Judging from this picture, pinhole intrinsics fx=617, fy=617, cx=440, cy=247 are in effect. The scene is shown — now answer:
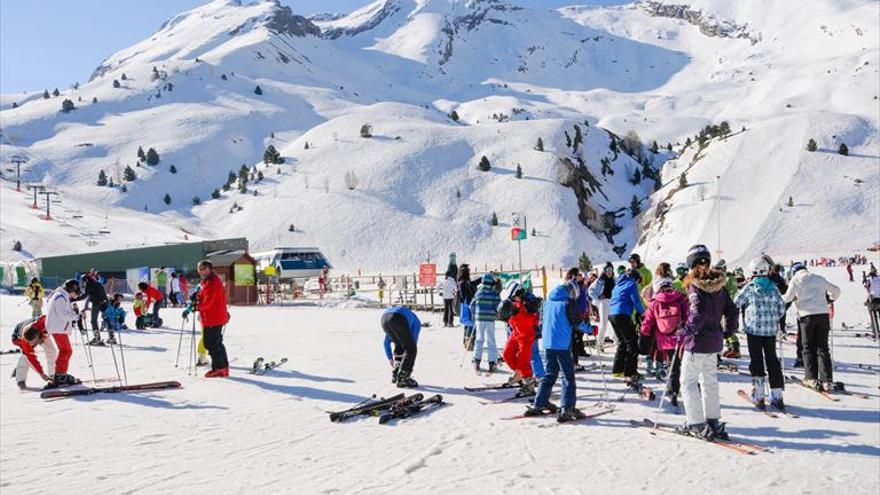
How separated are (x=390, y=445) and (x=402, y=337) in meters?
3.22

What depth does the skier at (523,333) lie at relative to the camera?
8.77 meters

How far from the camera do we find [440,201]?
7938 centimetres

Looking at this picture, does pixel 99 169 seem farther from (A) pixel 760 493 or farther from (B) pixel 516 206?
(A) pixel 760 493

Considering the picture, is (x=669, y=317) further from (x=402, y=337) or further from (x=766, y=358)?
(x=402, y=337)

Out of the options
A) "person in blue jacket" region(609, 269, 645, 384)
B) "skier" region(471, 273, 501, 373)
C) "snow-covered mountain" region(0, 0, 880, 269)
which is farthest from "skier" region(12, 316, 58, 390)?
"snow-covered mountain" region(0, 0, 880, 269)

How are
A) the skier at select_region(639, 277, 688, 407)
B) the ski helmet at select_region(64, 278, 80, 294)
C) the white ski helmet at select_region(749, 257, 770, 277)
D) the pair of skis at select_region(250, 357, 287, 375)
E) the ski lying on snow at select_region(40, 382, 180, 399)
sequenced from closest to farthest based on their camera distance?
the skier at select_region(639, 277, 688, 407), the white ski helmet at select_region(749, 257, 770, 277), the ski lying on snow at select_region(40, 382, 180, 399), the ski helmet at select_region(64, 278, 80, 294), the pair of skis at select_region(250, 357, 287, 375)

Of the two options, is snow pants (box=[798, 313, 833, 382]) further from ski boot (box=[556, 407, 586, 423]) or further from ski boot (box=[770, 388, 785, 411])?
ski boot (box=[556, 407, 586, 423])

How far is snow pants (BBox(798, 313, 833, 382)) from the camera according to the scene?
8828 millimetres

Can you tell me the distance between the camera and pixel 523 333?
8.90 m

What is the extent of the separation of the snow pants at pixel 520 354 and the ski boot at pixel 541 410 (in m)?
1.41

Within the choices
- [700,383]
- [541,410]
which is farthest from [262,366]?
[700,383]

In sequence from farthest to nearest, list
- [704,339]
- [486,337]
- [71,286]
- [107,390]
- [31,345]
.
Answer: [486,337]
[71,286]
[31,345]
[107,390]
[704,339]

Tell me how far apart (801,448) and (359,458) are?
14.7 ft

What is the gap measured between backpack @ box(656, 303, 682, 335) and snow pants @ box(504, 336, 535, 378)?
2.02 meters
